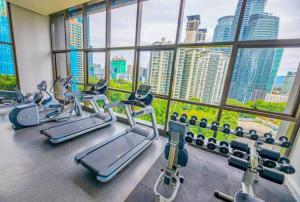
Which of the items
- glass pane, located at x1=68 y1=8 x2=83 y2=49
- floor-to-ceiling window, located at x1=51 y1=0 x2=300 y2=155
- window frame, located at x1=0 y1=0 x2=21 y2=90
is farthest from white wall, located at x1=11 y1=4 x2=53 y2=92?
floor-to-ceiling window, located at x1=51 y1=0 x2=300 y2=155

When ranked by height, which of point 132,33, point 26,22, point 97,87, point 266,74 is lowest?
point 97,87

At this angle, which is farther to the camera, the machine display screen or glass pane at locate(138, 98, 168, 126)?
glass pane at locate(138, 98, 168, 126)

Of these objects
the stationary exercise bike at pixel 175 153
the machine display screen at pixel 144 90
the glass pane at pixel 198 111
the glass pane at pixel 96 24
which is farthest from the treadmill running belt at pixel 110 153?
the glass pane at pixel 96 24

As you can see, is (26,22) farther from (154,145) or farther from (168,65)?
(154,145)

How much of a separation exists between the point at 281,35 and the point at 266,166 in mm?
2247

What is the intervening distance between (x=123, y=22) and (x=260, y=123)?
4.56m

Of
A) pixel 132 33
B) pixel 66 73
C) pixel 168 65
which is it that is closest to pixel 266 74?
pixel 168 65

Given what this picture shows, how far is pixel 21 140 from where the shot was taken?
2900 millimetres

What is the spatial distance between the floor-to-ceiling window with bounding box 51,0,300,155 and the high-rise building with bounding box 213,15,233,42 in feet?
0.06

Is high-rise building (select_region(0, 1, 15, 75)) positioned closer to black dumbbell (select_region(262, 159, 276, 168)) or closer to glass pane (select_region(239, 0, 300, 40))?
glass pane (select_region(239, 0, 300, 40))

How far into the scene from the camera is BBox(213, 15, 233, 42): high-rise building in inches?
107

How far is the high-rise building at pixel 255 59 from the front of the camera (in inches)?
96.3

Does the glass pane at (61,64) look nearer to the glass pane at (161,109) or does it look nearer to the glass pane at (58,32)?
the glass pane at (58,32)

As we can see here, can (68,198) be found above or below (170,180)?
below
